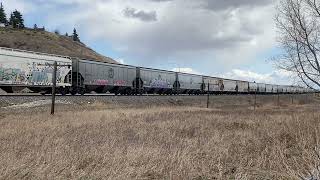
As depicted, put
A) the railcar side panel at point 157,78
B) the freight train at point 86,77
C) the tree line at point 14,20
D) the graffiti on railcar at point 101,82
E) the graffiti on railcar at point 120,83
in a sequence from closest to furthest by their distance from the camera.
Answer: the freight train at point 86,77 → the graffiti on railcar at point 101,82 → the graffiti on railcar at point 120,83 → the railcar side panel at point 157,78 → the tree line at point 14,20

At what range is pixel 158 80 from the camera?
54469 millimetres

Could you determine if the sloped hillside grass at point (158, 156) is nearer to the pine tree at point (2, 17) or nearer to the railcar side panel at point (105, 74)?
the railcar side panel at point (105, 74)

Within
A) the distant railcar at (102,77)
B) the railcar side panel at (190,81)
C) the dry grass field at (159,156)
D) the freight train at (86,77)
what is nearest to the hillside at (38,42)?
the railcar side panel at (190,81)

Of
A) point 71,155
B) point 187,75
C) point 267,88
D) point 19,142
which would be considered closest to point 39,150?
point 71,155

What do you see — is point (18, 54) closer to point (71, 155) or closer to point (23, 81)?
point (23, 81)

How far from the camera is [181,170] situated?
761cm

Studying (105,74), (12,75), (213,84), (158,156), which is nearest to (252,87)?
(213,84)

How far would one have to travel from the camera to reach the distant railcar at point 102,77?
135 ft

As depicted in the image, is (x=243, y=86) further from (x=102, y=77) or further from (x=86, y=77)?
(x=86, y=77)

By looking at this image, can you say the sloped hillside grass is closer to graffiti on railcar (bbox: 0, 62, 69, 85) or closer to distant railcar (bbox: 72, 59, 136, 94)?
graffiti on railcar (bbox: 0, 62, 69, 85)

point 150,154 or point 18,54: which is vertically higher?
point 18,54

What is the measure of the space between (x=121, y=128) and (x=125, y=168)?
844 centimetres

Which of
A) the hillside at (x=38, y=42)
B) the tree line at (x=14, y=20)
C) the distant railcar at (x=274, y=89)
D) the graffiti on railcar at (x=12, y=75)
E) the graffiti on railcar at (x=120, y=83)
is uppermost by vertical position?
the tree line at (x=14, y=20)

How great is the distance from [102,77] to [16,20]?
128223 mm
